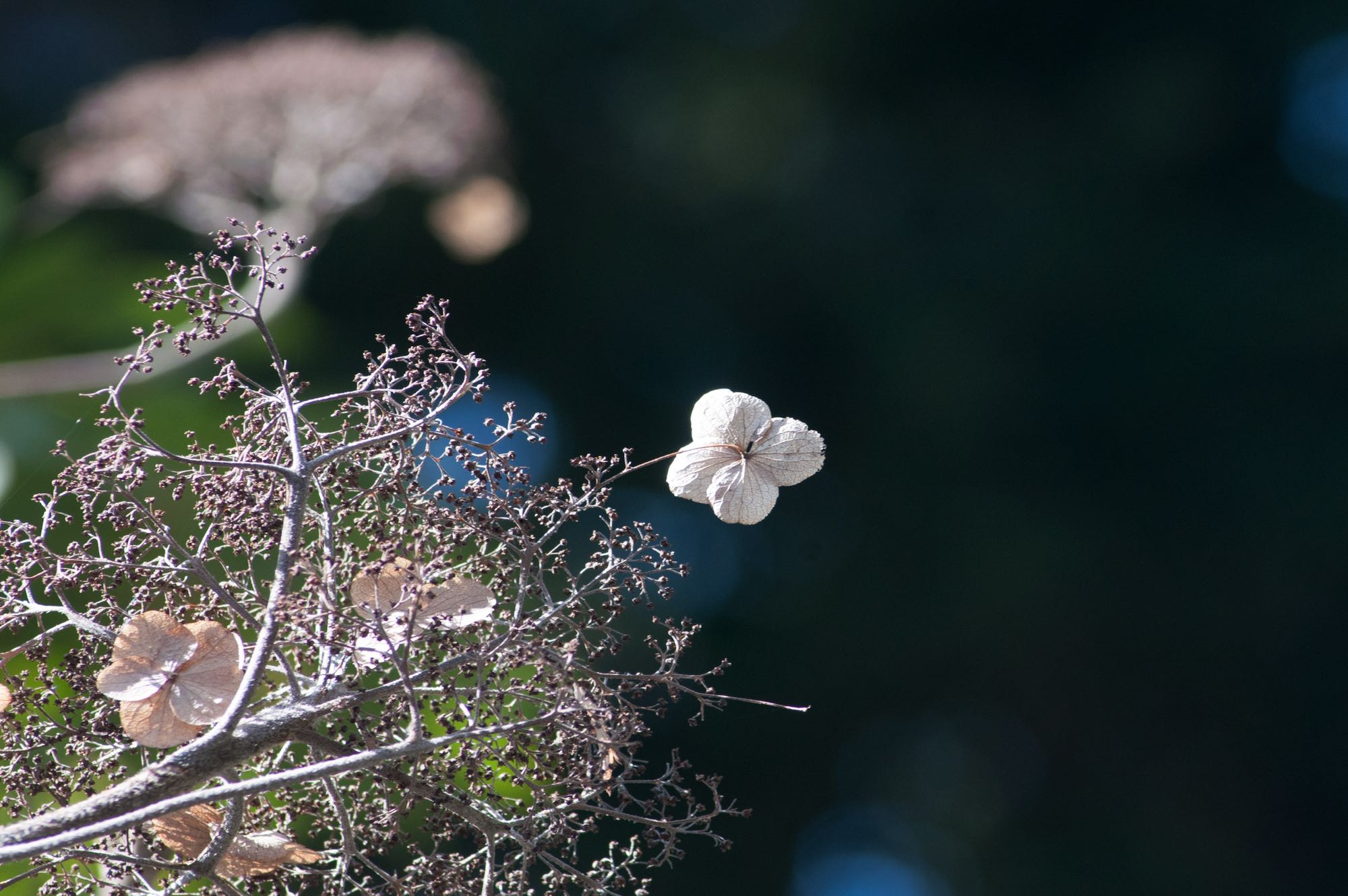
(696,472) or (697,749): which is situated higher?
(696,472)

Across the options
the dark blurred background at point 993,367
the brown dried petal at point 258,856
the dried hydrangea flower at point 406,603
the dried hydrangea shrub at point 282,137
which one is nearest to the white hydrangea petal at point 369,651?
the dried hydrangea flower at point 406,603

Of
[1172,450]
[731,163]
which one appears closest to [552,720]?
[731,163]

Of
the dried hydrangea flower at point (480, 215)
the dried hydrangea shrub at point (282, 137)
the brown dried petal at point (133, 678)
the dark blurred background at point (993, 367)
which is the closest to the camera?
the brown dried petal at point (133, 678)

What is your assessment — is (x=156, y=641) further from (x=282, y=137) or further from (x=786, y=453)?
(x=282, y=137)

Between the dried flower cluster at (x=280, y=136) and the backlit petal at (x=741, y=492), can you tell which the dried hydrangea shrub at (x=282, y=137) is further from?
the backlit petal at (x=741, y=492)

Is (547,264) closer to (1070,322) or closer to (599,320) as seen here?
(599,320)

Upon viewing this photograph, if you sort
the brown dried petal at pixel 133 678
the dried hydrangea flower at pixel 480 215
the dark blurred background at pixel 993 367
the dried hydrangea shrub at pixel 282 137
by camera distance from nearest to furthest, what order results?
the brown dried petal at pixel 133 678 → the dried hydrangea shrub at pixel 282 137 → the dried hydrangea flower at pixel 480 215 → the dark blurred background at pixel 993 367

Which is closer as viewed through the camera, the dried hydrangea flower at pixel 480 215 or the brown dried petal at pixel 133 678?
the brown dried petal at pixel 133 678
